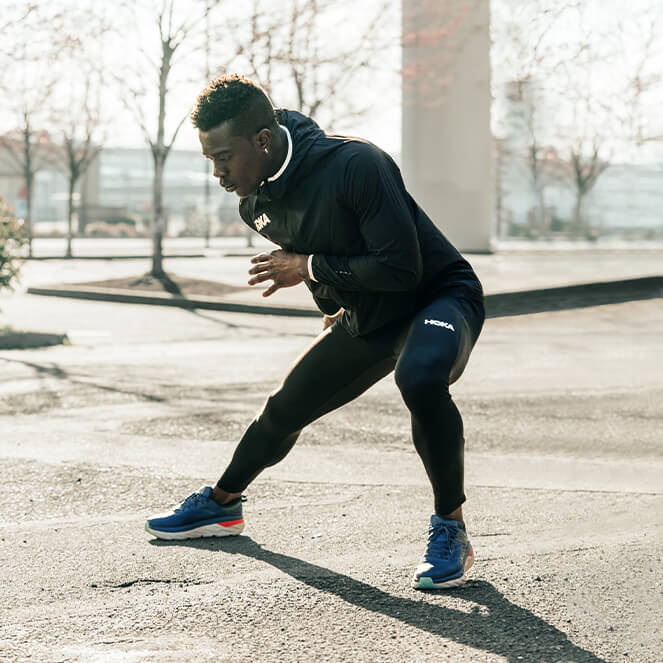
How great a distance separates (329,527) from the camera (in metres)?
4.25

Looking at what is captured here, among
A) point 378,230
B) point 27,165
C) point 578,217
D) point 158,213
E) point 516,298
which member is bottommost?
point 516,298

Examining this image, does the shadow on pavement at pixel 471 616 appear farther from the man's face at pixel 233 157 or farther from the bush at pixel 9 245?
the bush at pixel 9 245

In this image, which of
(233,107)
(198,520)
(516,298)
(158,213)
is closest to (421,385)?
(233,107)

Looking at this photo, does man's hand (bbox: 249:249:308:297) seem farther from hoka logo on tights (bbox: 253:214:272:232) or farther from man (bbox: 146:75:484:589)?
hoka logo on tights (bbox: 253:214:272:232)

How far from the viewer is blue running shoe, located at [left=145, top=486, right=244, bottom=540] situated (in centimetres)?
408

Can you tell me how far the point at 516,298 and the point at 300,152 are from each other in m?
12.6

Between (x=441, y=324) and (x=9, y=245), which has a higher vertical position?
(x=9, y=245)

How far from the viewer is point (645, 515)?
4.45m

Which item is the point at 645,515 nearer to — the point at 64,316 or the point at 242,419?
the point at 242,419

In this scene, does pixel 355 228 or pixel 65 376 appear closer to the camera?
pixel 355 228

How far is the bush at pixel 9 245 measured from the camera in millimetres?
12688

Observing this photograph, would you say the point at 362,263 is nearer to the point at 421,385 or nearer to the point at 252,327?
the point at 421,385

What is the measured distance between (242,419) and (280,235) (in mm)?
3177

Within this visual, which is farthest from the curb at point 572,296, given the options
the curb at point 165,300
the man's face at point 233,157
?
the man's face at point 233,157
